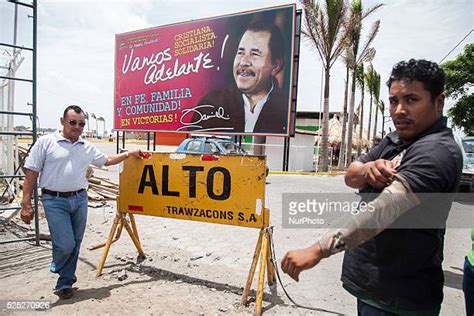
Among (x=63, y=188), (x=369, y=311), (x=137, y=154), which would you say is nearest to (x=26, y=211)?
(x=63, y=188)

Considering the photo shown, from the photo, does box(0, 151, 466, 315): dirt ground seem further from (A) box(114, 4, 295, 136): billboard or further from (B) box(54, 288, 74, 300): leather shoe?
(A) box(114, 4, 295, 136): billboard

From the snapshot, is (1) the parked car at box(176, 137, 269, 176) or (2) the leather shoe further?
(1) the parked car at box(176, 137, 269, 176)

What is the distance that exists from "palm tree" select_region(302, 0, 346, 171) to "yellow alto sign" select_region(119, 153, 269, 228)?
13803mm

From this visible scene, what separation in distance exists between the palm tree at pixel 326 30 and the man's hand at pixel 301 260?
52.6 feet

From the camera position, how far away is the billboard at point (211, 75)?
1316 cm

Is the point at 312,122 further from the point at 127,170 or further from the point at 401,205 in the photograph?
the point at 401,205

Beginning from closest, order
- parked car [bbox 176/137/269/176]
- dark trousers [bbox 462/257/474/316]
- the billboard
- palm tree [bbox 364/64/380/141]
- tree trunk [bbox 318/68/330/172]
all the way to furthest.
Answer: dark trousers [bbox 462/257/474/316]
parked car [bbox 176/137/269/176]
the billboard
tree trunk [bbox 318/68/330/172]
palm tree [bbox 364/64/380/141]

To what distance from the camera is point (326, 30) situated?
16297 mm

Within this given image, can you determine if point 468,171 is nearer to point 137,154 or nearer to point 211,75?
point 211,75

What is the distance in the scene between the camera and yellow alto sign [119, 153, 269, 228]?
3.71 metres

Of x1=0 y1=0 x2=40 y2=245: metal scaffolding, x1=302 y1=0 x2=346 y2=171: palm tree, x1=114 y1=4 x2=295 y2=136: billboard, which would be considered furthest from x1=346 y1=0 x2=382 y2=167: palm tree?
x1=0 y1=0 x2=40 y2=245: metal scaffolding

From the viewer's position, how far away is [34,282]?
3861mm

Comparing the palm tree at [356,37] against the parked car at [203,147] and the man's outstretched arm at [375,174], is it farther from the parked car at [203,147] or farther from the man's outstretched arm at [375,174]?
the man's outstretched arm at [375,174]

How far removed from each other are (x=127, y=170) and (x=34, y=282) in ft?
5.57
